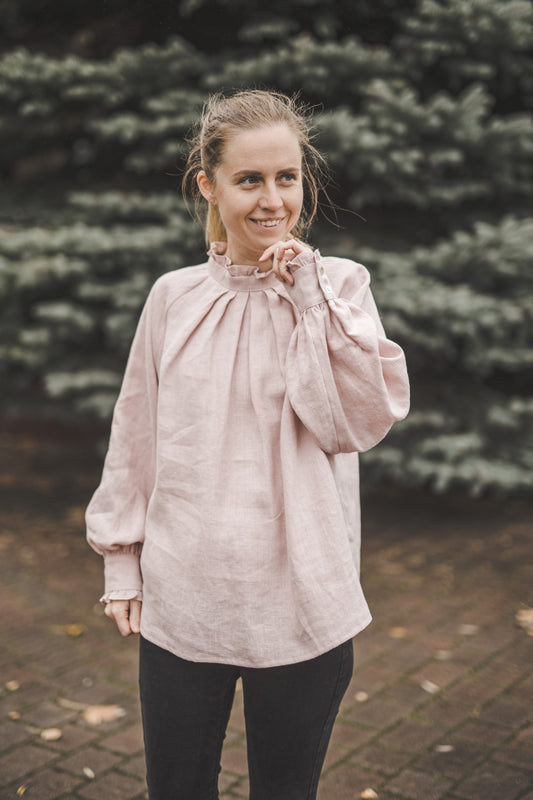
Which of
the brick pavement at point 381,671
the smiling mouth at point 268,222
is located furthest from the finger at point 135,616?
the brick pavement at point 381,671

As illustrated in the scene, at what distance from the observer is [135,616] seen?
1836 mm

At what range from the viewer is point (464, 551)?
503 cm

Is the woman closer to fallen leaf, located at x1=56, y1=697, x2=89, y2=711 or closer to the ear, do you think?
the ear

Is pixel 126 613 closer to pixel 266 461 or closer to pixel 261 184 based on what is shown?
pixel 266 461

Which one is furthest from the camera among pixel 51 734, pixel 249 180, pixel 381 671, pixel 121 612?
pixel 381 671

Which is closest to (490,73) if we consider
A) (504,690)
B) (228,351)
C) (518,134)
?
(518,134)

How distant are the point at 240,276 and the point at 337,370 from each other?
1.16ft

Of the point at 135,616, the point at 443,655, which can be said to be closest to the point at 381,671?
the point at 443,655

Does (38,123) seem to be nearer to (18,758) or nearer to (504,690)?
(18,758)

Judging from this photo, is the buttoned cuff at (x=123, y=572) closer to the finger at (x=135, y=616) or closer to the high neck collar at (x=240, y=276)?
the finger at (x=135, y=616)

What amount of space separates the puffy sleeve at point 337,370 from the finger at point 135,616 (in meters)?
0.63

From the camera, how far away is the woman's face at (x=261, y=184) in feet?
5.41

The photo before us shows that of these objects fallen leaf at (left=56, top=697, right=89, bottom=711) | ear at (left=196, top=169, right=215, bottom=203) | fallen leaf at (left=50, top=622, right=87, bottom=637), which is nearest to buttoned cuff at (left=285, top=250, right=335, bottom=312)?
ear at (left=196, top=169, right=215, bottom=203)

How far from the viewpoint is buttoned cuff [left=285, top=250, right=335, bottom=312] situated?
1.59 metres
